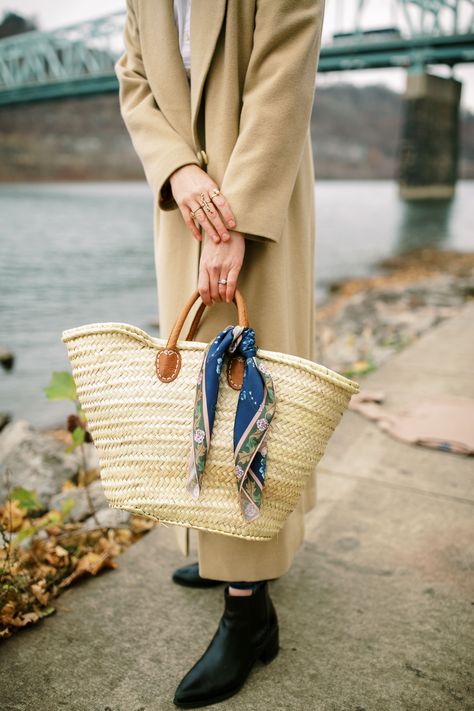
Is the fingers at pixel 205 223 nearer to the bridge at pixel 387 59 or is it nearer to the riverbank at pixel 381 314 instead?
the riverbank at pixel 381 314

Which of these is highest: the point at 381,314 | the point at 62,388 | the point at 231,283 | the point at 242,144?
the point at 242,144

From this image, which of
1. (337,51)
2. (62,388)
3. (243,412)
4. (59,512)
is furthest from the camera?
(337,51)

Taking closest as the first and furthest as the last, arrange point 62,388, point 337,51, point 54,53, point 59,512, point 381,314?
point 62,388 < point 59,512 < point 381,314 < point 337,51 < point 54,53

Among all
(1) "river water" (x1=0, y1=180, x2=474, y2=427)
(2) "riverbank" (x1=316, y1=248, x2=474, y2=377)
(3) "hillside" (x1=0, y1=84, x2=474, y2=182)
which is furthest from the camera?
(3) "hillside" (x1=0, y1=84, x2=474, y2=182)

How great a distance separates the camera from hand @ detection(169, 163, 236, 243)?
1162 millimetres

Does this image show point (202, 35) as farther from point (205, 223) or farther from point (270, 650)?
point (270, 650)

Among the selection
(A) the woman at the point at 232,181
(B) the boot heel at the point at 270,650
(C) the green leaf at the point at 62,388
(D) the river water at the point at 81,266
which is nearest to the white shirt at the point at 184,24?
(A) the woman at the point at 232,181

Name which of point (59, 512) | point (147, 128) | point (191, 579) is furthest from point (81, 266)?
Answer: point (147, 128)

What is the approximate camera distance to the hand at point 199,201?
1162 mm

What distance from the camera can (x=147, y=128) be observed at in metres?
1.29

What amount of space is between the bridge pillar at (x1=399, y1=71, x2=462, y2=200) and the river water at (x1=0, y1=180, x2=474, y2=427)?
12056 mm

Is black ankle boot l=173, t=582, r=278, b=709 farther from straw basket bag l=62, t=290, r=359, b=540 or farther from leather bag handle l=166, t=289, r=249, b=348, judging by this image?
leather bag handle l=166, t=289, r=249, b=348

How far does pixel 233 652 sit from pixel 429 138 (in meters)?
40.4

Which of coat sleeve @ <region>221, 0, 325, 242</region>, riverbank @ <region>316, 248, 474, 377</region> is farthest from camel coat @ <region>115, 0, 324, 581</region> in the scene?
riverbank @ <region>316, 248, 474, 377</region>
